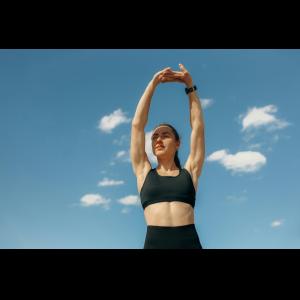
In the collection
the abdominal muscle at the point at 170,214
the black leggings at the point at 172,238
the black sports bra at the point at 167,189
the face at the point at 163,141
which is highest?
the face at the point at 163,141

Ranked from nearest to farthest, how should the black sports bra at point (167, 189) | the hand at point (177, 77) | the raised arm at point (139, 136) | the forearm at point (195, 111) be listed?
the black sports bra at point (167, 189) → the raised arm at point (139, 136) → the forearm at point (195, 111) → the hand at point (177, 77)

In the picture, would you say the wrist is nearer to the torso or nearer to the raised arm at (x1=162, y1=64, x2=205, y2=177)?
the raised arm at (x1=162, y1=64, x2=205, y2=177)

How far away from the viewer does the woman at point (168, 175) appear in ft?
12.7

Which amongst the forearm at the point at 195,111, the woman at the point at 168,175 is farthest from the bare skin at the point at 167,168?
the forearm at the point at 195,111

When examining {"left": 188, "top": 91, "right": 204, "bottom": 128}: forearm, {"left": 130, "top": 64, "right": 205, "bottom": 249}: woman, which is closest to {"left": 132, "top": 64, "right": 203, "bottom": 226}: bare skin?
{"left": 130, "top": 64, "right": 205, "bottom": 249}: woman

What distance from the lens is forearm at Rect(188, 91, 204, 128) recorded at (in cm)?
449

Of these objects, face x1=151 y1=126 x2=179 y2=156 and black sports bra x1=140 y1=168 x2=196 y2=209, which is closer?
black sports bra x1=140 y1=168 x2=196 y2=209

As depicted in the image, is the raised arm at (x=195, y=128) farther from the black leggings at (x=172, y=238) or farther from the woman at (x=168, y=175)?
the black leggings at (x=172, y=238)

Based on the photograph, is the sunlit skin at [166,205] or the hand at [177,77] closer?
the sunlit skin at [166,205]

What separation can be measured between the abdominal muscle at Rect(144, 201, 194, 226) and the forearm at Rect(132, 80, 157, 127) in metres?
0.97
